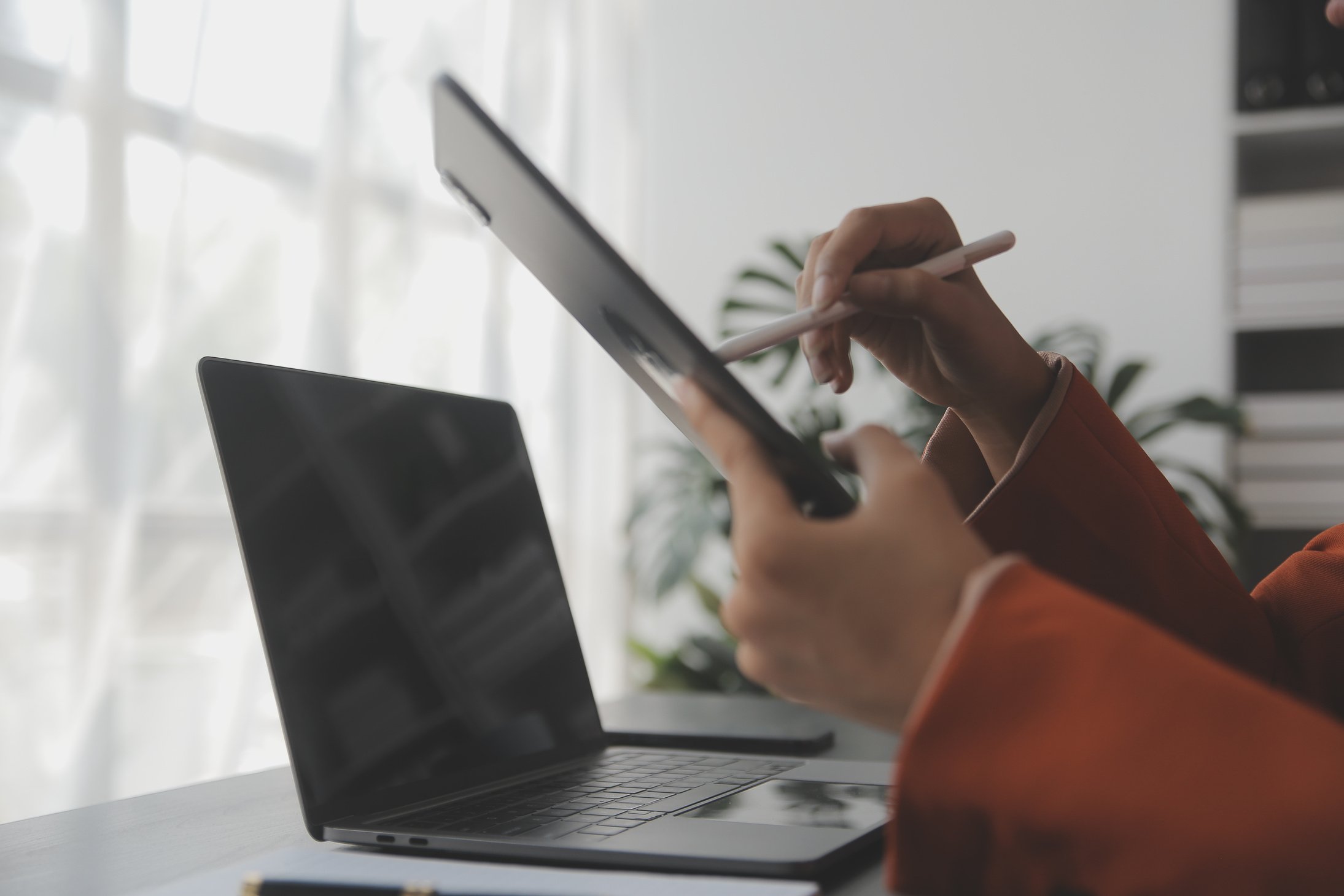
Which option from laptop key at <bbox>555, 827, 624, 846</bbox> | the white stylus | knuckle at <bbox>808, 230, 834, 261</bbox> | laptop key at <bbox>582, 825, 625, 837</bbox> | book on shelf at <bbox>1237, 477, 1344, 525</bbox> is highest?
knuckle at <bbox>808, 230, 834, 261</bbox>

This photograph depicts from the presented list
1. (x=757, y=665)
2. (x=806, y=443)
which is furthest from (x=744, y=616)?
(x=806, y=443)

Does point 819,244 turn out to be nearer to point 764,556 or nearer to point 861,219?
point 861,219

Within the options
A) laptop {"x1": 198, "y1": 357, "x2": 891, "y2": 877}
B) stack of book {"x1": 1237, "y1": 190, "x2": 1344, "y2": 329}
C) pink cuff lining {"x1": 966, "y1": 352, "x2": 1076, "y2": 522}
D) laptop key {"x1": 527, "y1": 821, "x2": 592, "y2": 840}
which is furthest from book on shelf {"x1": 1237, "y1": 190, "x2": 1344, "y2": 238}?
laptop key {"x1": 527, "y1": 821, "x2": 592, "y2": 840}

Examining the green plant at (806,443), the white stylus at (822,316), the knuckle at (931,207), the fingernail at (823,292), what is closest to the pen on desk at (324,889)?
Answer: the white stylus at (822,316)

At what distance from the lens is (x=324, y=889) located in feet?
1.19

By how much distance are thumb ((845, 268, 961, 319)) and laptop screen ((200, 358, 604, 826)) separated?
0.26 metres

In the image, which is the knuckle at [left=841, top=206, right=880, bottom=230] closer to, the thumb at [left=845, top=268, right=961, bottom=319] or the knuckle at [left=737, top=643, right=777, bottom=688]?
the thumb at [left=845, top=268, right=961, bottom=319]

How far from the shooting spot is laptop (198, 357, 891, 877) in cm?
49

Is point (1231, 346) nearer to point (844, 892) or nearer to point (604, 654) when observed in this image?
point (604, 654)

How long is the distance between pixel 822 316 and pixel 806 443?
139 cm

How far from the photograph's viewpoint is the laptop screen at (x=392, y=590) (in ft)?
1.75

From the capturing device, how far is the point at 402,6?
2004 mm

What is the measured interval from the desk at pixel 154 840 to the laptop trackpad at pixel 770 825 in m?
0.02

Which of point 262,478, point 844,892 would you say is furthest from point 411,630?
point 844,892
